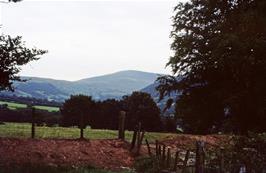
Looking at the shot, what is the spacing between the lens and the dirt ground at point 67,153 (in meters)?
21.6

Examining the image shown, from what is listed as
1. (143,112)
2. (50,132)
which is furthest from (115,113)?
(50,132)

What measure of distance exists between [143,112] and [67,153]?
5645cm

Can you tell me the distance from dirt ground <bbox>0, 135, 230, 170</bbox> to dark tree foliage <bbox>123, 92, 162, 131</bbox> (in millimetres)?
48976

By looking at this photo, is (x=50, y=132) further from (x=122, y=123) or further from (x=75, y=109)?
(x=75, y=109)

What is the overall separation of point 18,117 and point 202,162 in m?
44.7

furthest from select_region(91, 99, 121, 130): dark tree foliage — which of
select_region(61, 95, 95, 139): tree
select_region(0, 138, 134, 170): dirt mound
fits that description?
select_region(0, 138, 134, 170): dirt mound

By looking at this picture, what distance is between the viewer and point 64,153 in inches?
917

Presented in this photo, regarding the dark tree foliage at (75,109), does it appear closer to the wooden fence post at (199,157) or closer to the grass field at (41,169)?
the grass field at (41,169)

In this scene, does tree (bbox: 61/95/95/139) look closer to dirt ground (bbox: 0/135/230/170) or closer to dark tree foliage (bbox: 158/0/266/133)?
dark tree foliage (bbox: 158/0/266/133)

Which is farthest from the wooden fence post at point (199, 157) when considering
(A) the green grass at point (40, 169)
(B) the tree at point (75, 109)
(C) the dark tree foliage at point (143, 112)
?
(C) the dark tree foliage at point (143, 112)

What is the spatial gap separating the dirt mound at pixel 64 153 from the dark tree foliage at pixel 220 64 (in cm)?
868

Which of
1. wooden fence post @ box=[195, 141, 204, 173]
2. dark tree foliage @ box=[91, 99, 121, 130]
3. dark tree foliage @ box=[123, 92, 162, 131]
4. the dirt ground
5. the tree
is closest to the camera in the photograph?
wooden fence post @ box=[195, 141, 204, 173]

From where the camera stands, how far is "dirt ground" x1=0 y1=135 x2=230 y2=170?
2160 centimetres

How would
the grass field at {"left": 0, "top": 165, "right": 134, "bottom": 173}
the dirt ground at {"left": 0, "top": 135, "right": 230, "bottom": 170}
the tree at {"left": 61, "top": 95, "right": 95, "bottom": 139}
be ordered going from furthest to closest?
the tree at {"left": 61, "top": 95, "right": 95, "bottom": 139} < the dirt ground at {"left": 0, "top": 135, "right": 230, "bottom": 170} < the grass field at {"left": 0, "top": 165, "right": 134, "bottom": 173}
